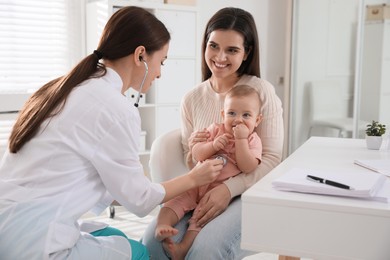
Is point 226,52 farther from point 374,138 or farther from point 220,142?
point 374,138

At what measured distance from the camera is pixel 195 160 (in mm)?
1766

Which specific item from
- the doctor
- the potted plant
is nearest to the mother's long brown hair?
the doctor

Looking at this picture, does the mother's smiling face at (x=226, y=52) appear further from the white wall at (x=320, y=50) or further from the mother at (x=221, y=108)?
the white wall at (x=320, y=50)

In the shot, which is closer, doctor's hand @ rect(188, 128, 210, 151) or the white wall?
doctor's hand @ rect(188, 128, 210, 151)

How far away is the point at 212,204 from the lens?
1.56m

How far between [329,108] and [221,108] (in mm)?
2867

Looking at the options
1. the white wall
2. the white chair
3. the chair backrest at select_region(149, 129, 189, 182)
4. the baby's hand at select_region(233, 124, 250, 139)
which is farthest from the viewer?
the white chair

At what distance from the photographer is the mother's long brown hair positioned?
125cm

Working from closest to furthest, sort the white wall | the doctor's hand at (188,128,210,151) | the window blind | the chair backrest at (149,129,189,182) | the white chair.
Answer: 1. the doctor's hand at (188,128,210,151)
2. the chair backrest at (149,129,189,182)
3. the window blind
4. the white wall
5. the white chair

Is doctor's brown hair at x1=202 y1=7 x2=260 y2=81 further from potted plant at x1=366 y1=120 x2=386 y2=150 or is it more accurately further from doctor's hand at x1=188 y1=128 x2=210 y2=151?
potted plant at x1=366 y1=120 x2=386 y2=150

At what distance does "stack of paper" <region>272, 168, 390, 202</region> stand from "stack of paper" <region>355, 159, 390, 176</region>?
111mm

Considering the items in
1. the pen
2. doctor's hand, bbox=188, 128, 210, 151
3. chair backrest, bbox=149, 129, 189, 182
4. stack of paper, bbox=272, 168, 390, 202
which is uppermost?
doctor's hand, bbox=188, 128, 210, 151

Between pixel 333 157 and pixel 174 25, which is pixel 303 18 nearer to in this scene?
pixel 174 25

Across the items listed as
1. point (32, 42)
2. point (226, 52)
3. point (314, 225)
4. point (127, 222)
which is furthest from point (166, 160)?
point (32, 42)
